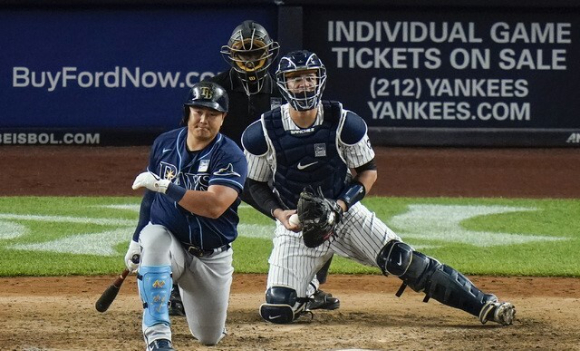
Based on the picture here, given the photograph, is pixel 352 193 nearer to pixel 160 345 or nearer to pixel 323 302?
pixel 323 302

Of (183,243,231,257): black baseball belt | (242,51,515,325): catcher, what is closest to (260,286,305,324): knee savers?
(242,51,515,325): catcher

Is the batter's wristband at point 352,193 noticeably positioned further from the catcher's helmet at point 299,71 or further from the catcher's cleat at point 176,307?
the catcher's cleat at point 176,307

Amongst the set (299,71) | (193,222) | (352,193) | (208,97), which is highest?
(299,71)

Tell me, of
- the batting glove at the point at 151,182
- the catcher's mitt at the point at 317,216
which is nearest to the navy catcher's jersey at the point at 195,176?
the batting glove at the point at 151,182

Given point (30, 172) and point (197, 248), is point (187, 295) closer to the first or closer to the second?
point (197, 248)

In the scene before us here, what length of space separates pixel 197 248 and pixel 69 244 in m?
4.29

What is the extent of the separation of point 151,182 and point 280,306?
59.1 inches

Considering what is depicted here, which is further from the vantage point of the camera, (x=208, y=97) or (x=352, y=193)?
(x=352, y=193)

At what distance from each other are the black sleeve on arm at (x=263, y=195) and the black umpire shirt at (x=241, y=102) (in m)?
1.06

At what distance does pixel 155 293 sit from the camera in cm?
572

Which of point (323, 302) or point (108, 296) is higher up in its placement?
point (108, 296)

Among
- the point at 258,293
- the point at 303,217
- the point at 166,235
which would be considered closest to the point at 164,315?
the point at 166,235

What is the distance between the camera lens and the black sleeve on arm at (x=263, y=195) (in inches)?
276

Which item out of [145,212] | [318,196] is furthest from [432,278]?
[145,212]
